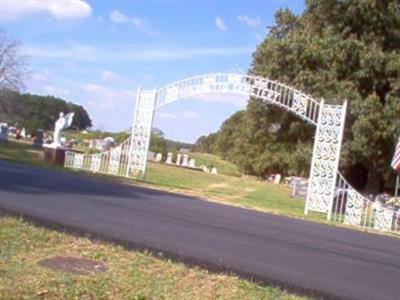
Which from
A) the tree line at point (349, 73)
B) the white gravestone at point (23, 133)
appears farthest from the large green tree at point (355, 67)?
the white gravestone at point (23, 133)

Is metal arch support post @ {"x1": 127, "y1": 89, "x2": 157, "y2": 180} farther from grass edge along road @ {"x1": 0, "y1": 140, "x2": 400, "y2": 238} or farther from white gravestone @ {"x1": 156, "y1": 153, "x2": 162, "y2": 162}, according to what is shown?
white gravestone @ {"x1": 156, "y1": 153, "x2": 162, "y2": 162}

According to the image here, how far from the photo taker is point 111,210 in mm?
11273

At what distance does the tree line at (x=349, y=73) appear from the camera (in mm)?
30312

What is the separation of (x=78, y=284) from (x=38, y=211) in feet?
14.1

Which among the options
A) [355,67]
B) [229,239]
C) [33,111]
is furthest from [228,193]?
[33,111]

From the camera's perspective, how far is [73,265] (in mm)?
6559

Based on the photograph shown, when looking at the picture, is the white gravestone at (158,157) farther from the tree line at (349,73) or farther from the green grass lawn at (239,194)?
the green grass lawn at (239,194)

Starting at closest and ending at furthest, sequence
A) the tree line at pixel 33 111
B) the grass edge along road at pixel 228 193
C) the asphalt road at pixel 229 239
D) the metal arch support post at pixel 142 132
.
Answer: the asphalt road at pixel 229 239, the grass edge along road at pixel 228 193, the metal arch support post at pixel 142 132, the tree line at pixel 33 111

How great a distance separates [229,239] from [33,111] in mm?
80208

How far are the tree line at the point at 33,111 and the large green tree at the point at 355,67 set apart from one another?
34768 mm

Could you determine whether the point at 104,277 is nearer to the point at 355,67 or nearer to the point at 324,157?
the point at 324,157

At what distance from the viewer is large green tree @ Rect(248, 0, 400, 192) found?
99.3 ft

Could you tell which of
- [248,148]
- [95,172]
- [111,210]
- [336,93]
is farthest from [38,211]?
[248,148]

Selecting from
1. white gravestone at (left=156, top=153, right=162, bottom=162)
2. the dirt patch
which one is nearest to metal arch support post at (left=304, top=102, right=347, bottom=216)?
the dirt patch
